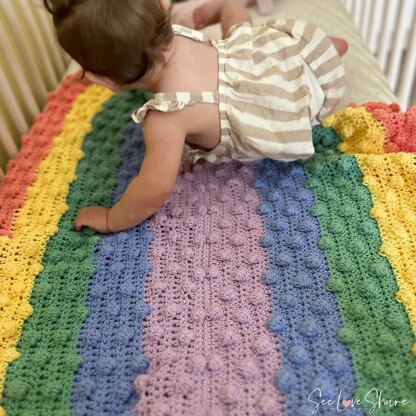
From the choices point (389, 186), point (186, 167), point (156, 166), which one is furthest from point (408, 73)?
point (156, 166)

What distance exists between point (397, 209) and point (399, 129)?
0.17 metres

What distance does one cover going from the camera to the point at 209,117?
915mm

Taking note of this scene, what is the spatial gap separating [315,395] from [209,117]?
1.61 feet

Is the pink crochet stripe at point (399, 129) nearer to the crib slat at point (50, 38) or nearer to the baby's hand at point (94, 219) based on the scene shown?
the baby's hand at point (94, 219)

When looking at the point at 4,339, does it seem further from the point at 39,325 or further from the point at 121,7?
the point at 121,7

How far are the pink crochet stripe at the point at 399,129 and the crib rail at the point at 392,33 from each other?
507 millimetres

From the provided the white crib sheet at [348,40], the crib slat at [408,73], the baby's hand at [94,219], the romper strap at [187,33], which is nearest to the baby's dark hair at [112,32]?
the romper strap at [187,33]

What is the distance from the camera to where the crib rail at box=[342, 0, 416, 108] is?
1.38m

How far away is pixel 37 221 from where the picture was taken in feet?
3.11

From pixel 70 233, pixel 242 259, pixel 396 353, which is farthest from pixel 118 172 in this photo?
pixel 396 353

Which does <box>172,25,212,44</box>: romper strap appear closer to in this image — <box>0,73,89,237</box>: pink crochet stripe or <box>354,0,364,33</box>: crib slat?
<box>0,73,89,237</box>: pink crochet stripe

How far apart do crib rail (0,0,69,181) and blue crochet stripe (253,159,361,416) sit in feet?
1.73

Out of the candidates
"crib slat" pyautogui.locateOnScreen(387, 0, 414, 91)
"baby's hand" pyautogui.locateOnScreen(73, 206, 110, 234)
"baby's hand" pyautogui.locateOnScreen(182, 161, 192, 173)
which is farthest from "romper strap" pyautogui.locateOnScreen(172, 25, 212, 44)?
"crib slat" pyautogui.locateOnScreen(387, 0, 414, 91)

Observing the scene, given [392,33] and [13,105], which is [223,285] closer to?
[13,105]
